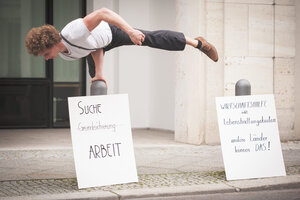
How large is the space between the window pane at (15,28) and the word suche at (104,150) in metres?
6.26

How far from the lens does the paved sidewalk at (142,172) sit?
16.6 ft

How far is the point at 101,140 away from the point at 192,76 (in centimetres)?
344

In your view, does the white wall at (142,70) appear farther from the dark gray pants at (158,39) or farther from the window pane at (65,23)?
the dark gray pants at (158,39)

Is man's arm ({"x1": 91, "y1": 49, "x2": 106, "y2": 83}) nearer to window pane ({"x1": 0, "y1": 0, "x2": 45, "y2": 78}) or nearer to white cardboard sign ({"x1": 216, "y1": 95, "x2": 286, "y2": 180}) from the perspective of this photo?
white cardboard sign ({"x1": 216, "y1": 95, "x2": 286, "y2": 180})

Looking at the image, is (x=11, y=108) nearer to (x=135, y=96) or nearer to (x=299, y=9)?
(x=135, y=96)

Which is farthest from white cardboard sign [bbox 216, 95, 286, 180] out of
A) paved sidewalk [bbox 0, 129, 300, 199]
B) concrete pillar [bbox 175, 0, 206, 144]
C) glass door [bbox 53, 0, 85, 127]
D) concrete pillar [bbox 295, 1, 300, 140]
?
glass door [bbox 53, 0, 85, 127]

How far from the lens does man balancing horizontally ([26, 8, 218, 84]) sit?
4.71m

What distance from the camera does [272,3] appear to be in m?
8.73

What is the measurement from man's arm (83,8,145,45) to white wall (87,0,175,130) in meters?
5.77

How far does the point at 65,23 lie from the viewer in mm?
11086

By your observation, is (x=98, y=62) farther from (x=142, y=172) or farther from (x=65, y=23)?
(x=65, y=23)

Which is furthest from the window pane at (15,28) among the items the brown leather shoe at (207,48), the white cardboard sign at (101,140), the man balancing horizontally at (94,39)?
the brown leather shoe at (207,48)

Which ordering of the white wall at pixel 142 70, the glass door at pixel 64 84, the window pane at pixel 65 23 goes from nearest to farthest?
1. the white wall at pixel 142 70
2. the window pane at pixel 65 23
3. the glass door at pixel 64 84

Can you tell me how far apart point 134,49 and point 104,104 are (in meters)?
5.76
